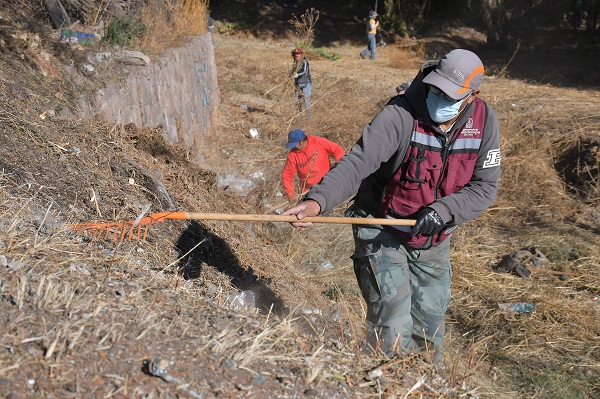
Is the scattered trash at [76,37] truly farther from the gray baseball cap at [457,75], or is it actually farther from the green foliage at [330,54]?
the green foliage at [330,54]

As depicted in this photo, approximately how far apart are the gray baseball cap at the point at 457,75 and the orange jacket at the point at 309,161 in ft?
11.6

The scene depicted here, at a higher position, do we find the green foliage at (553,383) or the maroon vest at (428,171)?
the maroon vest at (428,171)

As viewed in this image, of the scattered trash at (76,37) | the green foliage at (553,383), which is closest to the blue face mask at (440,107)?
the green foliage at (553,383)

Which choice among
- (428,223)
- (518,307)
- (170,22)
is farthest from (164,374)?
(170,22)

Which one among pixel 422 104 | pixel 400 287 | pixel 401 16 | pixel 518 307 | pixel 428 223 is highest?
pixel 422 104

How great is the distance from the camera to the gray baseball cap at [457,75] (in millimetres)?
3570

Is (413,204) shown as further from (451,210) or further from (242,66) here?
(242,66)

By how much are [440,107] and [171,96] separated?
5.70 metres

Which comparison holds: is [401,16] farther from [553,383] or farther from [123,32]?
[553,383]

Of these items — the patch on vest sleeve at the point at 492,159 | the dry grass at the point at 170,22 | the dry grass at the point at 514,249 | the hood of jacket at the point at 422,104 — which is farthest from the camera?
the dry grass at the point at 170,22

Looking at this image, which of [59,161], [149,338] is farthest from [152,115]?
[149,338]

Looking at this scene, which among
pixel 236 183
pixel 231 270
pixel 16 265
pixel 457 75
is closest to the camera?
pixel 16 265

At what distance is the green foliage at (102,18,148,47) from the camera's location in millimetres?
8055

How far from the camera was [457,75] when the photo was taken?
3.59 meters
